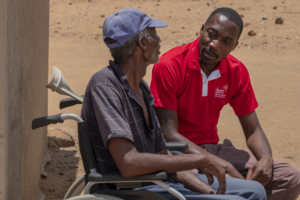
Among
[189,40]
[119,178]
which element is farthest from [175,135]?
[189,40]

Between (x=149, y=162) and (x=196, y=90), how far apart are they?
1.12 meters

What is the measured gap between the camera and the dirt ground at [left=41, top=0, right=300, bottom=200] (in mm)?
5996

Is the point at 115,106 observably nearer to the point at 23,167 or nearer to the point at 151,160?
the point at 151,160

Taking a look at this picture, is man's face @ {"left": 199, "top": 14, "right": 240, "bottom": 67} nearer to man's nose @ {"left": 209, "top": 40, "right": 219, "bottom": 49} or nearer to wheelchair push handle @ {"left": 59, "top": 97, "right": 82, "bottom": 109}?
man's nose @ {"left": 209, "top": 40, "right": 219, "bottom": 49}

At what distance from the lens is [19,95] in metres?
3.13

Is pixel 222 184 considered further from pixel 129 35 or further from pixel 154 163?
pixel 129 35

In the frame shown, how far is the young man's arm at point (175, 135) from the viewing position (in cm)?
327

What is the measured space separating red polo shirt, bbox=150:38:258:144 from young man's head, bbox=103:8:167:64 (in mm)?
635

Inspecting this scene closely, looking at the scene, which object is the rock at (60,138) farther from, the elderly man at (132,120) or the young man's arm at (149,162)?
the young man's arm at (149,162)

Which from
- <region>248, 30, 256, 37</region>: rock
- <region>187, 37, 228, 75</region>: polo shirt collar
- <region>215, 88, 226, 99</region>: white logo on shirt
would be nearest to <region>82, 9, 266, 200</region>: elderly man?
<region>187, 37, 228, 75</region>: polo shirt collar

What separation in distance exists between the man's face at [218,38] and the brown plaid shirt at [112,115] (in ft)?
2.91

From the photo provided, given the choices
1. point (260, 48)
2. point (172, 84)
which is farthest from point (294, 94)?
point (172, 84)

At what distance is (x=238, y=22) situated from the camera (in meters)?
3.58

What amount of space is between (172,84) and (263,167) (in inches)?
30.3
